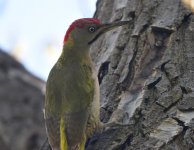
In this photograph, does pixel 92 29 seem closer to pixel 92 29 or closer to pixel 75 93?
pixel 92 29

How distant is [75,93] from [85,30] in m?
0.77

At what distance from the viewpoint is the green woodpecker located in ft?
13.7

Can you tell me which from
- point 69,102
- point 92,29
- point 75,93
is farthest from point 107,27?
point 69,102

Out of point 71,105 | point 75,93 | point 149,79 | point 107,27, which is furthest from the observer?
point 107,27

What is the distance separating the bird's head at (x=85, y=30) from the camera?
4.88 metres

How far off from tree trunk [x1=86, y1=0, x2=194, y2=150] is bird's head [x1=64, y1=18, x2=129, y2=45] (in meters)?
0.14

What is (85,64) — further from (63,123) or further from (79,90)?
(63,123)

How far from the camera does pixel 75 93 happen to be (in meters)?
4.46

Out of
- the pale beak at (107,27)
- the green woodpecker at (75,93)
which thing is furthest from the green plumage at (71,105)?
the pale beak at (107,27)

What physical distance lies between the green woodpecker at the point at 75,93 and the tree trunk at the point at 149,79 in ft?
0.27

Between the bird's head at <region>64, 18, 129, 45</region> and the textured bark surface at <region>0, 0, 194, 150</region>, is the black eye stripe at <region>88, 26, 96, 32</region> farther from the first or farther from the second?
the textured bark surface at <region>0, 0, 194, 150</region>

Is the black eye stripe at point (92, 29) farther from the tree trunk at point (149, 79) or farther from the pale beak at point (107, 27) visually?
the tree trunk at point (149, 79)

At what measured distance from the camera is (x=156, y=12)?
4.42 metres

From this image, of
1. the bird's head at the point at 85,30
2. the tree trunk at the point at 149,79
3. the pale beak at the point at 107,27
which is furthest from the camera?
the bird's head at the point at 85,30
